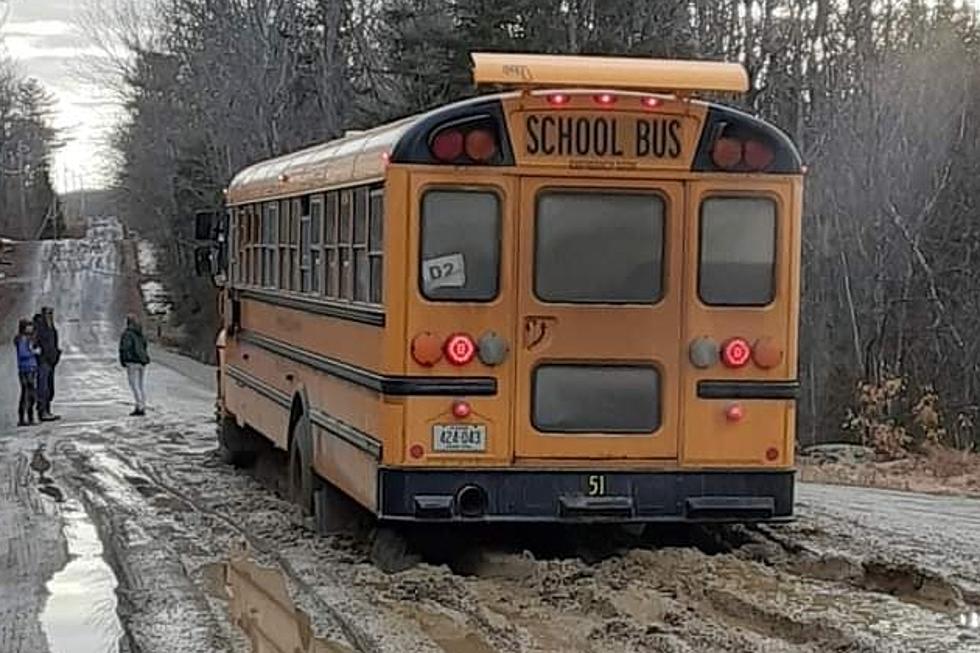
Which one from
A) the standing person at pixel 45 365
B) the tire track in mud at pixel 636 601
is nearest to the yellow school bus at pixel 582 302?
the tire track in mud at pixel 636 601

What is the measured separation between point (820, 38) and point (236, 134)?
50.8ft

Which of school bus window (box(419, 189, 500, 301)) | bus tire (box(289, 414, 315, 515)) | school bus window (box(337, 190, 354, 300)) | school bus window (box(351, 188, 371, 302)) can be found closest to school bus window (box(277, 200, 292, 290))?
bus tire (box(289, 414, 315, 515))

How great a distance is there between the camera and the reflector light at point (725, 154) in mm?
9688

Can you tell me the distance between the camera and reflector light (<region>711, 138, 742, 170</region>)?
9.69 meters

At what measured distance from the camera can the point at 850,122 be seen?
34156mm

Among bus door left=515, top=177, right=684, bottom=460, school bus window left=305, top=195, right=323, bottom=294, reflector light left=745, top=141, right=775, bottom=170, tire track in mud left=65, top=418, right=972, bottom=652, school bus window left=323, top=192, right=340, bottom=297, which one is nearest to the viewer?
tire track in mud left=65, top=418, right=972, bottom=652

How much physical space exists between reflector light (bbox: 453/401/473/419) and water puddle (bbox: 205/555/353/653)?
4.40 ft

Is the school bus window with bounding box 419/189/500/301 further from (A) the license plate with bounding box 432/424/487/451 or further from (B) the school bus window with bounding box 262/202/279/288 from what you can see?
(B) the school bus window with bounding box 262/202/279/288

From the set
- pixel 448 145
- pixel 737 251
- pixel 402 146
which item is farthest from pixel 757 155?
pixel 402 146

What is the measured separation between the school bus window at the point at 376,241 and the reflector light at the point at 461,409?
736mm

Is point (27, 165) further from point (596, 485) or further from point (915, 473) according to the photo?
point (596, 485)

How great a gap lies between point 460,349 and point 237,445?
25.4ft

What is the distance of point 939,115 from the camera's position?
113 ft

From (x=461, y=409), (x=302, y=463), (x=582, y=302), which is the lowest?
(x=302, y=463)
